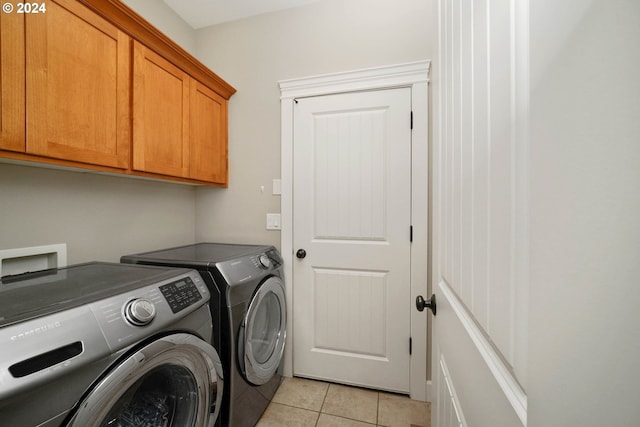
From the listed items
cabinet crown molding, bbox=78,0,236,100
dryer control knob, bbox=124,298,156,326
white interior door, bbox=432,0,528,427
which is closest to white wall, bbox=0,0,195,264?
cabinet crown molding, bbox=78,0,236,100

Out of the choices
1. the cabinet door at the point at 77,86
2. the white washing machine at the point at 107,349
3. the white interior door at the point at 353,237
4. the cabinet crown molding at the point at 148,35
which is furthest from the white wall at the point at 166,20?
the white washing machine at the point at 107,349

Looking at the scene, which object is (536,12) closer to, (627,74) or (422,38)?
(627,74)

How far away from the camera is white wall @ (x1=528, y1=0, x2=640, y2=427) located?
0.52ft

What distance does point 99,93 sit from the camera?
3.67 feet

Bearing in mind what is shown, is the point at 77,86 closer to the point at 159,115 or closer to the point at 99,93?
the point at 99,93

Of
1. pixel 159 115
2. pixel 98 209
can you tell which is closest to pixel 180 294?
pixel 98 209

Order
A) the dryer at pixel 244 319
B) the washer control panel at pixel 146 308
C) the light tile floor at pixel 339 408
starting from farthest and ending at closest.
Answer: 1. the light tile floor at pixel 339 408
2. the dryer at pixel 244 319
3. the washer control panel at pixel 146 308

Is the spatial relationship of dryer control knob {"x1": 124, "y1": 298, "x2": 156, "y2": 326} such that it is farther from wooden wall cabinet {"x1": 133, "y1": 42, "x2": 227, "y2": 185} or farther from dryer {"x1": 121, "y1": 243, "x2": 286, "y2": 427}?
wooden wall cabinet {"x1": 133, "y1": 42, "x2": 227, "y2": 185}

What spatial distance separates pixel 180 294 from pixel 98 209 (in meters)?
0.92

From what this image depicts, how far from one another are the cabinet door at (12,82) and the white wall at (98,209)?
1.21 feet

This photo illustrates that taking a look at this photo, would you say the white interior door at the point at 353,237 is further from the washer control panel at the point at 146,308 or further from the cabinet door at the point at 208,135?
the washer control panel at the point at 146,308

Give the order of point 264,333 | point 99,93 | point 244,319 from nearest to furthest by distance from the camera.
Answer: point 99,93, point 244,319, point 264,333

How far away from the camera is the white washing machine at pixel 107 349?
1.81ft

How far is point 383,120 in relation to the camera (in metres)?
1.72
